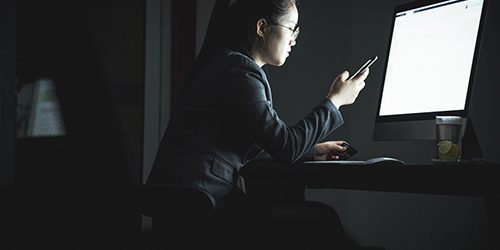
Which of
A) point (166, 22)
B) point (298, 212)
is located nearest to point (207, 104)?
point (298, 212)

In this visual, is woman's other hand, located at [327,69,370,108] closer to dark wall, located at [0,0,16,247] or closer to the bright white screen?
the bright white screen

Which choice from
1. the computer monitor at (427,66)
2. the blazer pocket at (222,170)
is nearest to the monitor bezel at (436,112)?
the computer monitor at (427,66)

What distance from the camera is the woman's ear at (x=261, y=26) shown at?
1.63 meters

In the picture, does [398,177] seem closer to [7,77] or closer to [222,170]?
[222,170]

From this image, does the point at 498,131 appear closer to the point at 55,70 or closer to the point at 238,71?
the point at 238,71

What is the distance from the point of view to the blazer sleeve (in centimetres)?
139

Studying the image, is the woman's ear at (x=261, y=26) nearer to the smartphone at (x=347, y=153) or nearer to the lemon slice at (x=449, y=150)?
the smartphone at (x=347, y=153)

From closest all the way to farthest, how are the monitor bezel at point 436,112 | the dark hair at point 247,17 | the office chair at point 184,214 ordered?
the office chair at point 184,214
the monitor bezel at point 436,112
the dark hair at point 247,17

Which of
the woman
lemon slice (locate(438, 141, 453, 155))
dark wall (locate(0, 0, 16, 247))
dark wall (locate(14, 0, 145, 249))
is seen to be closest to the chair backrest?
dark wall (locate(14, 0, 145, 249))

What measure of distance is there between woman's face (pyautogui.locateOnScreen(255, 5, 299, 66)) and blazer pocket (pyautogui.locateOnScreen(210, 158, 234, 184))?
0.38 metres

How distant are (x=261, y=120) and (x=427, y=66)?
1.85 ft

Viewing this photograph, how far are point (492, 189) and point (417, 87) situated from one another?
0.69m

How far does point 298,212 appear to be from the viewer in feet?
3.59

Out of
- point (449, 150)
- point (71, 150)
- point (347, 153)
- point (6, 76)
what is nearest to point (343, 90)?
point (347, 153)
